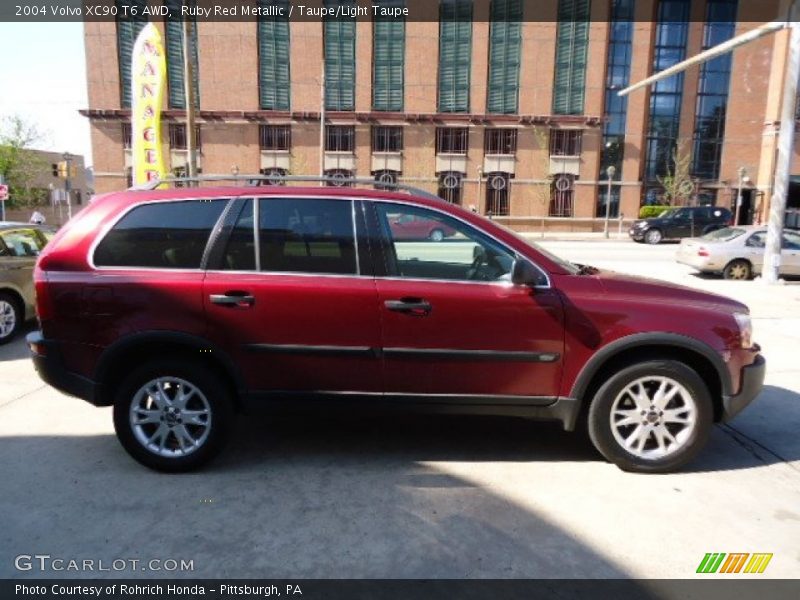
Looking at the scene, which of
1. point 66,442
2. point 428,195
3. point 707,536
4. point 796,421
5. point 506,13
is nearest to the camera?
point 707,536

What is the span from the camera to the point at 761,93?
130ft

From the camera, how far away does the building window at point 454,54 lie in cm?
3609

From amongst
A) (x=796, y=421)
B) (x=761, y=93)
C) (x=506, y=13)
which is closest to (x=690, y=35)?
(x=761, y=93)

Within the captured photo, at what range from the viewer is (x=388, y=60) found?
36.4m

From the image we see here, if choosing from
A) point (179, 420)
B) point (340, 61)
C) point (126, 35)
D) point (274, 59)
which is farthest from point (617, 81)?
point (179, 420)

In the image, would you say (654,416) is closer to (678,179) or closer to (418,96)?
(418,96)

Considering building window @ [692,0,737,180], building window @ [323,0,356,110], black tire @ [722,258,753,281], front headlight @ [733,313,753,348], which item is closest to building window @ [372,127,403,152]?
building window @ [323,0,356,110]

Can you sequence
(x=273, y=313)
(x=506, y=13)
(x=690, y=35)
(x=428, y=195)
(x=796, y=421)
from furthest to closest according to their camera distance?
(x=690, y=35) < (x=506, y=13) < (x=796, y=421) < (x=428, y=195) < (x=273, y=313)

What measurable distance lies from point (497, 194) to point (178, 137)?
69.3 feet

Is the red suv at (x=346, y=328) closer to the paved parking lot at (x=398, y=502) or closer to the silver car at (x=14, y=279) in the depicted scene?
the paved parking lot at (x=398, y=502)

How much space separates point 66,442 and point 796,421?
19.2ft

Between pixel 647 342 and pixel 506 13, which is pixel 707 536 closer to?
pixel 647 342

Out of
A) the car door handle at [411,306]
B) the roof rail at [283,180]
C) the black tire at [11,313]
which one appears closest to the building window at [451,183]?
the black tire at [11,313]

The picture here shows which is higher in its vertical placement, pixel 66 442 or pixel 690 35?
pixel 690 35
